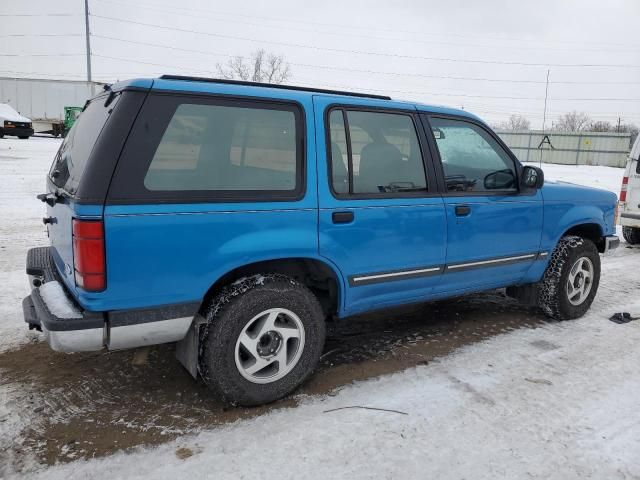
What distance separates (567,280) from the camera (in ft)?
15.3

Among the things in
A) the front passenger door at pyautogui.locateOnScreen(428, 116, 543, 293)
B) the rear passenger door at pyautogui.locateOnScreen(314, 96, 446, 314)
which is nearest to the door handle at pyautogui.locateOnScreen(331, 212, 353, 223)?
the rear passenger door at pyautogui.locateOnScreen(314, 96, 446, 314)

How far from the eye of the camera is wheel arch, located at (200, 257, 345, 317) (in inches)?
119

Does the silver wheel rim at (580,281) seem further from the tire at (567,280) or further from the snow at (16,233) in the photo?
the snow at (16,233)

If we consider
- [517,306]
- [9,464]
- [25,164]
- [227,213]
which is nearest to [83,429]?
[9,464]

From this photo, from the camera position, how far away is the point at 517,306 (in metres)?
5.23

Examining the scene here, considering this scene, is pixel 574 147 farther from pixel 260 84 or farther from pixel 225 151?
pixel 225 151

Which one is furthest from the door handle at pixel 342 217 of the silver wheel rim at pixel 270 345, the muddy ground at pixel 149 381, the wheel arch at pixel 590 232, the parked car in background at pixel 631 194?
the parked car in background at pixel 631 194

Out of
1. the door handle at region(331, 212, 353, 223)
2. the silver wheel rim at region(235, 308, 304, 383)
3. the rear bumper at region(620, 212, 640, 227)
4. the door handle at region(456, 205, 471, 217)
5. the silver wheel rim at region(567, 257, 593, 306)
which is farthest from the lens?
the rear bumper at region(620, 212, 640, 227)

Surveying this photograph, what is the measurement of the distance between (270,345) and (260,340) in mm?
72

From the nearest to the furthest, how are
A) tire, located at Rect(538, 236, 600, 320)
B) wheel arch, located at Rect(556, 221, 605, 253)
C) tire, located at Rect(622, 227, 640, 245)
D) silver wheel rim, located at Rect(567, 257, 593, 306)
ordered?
tire, located at Rect(538, 236, 600, 320) < silver wheel rim, located at Rect(567, 257, 593, 306) < wheel arch, located at Rect(556, 221, 605, 253) < tire, located at Rect(622, 227, 640, 245)

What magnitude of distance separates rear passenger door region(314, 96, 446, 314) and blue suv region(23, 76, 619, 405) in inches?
0.4

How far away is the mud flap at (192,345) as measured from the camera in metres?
2.92

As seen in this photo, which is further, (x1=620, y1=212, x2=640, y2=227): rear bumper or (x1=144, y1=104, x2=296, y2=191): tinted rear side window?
(x1=620, y1=212, x2=640, y2=227): rear bumper

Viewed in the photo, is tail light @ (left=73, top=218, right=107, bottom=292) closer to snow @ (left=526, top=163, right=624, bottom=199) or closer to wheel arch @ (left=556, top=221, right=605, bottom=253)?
wheel arch @ (left=556, top=221, right=605, bottom=253)
